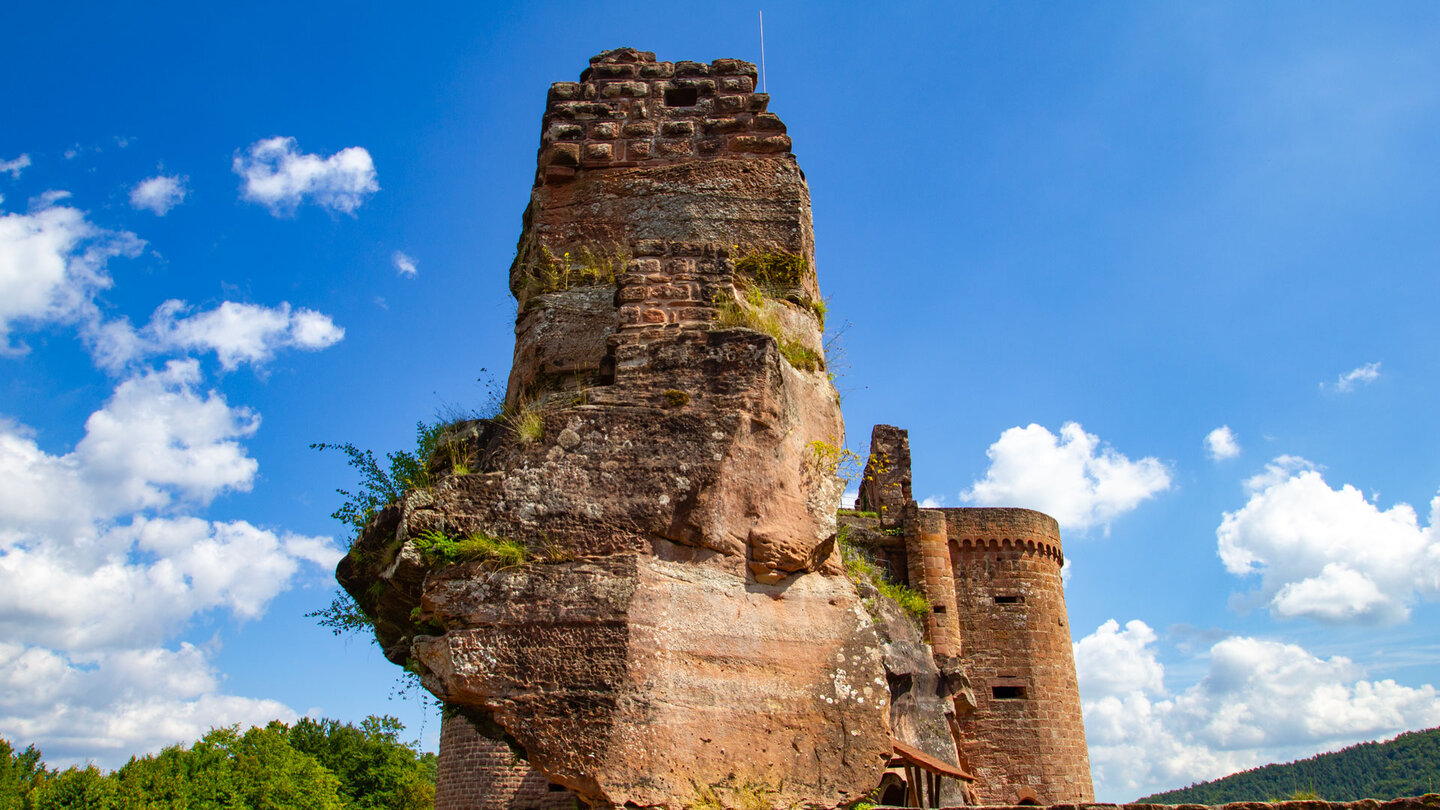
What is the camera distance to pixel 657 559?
4.63 meters

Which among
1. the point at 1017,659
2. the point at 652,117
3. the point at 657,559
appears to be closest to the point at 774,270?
the point at 652,117

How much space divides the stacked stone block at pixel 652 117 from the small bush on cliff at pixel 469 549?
278 centimetres

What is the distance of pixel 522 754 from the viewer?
4.37m

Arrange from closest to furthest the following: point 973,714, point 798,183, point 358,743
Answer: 1. point 798,183
2. point 973,714
3. point 358,743

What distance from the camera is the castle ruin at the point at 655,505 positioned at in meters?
4.34

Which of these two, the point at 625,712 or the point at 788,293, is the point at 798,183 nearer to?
the point at 788,293

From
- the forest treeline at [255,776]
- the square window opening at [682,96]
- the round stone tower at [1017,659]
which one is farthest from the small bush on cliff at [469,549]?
the forest treeline at [255,776]

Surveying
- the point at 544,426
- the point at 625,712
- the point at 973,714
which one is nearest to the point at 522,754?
the point at 625,712

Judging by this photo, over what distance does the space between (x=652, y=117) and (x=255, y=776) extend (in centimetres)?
2862

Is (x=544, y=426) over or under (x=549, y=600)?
over

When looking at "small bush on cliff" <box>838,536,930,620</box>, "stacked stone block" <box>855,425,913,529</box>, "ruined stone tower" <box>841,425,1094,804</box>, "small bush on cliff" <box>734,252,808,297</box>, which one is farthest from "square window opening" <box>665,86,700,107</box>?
"stacked stone block" <box>855,425,913,529</box>

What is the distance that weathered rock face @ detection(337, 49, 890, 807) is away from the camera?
4309 mm

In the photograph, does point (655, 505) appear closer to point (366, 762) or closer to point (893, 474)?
point (893, 474)

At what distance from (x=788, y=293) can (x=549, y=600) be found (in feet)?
8.03
